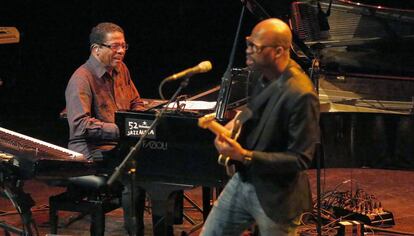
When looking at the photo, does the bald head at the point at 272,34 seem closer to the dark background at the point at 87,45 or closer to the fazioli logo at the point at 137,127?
the fazioli logo at the point at 137,127

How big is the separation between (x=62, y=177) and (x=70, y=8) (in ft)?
20.2

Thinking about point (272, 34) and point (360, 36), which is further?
point (360, 36)

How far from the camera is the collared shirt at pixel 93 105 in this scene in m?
5.38

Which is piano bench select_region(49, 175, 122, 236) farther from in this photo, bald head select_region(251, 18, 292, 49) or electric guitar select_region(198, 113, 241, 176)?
bald head select_region(251, 18, 292, 49)

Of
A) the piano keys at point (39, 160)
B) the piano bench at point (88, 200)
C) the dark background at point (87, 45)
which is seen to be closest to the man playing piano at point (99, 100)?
the piano bench at point (88, 200)

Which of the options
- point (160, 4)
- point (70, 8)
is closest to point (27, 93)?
point (70, 8)

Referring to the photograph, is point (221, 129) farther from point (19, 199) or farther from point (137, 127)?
point (19, 199)

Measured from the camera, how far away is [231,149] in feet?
11.9

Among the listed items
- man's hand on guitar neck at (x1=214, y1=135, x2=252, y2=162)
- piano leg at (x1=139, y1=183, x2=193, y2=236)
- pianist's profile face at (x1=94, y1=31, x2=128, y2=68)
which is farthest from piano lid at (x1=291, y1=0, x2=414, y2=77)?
man's hand on guitar neck at (x1=214, y1=135, x2=252, y2=162)

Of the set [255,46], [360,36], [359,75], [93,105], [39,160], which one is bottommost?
[39,160]

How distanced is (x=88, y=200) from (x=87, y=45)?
225 inches

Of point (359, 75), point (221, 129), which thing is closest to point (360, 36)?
point (359, 75)

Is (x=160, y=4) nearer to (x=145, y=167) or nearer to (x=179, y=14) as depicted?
(x=179, y=14)

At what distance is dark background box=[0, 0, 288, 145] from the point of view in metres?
10.4
